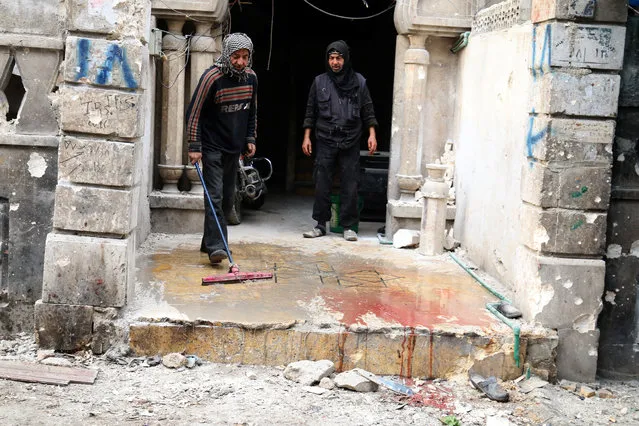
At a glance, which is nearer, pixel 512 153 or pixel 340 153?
pixel 512 153

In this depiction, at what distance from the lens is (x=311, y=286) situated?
6.77 m

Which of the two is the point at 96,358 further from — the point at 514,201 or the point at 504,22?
the point at 504,22

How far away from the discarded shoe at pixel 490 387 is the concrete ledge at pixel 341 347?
0.09 meters

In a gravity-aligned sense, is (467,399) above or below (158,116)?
below

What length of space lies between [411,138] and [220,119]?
2.38 meters

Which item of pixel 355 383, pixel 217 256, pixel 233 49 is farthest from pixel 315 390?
pixel 233 49

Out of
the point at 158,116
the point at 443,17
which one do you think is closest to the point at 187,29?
the point at 158,116

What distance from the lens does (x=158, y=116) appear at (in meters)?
8.73

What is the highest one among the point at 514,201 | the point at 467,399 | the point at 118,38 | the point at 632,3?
the point at 632,3

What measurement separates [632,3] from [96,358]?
13.7 feet

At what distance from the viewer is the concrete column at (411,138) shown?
8812 mm

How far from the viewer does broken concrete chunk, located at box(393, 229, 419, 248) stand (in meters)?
8.55

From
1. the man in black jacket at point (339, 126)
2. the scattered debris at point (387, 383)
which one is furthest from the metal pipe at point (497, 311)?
the man in black jacket at point (339, 126)

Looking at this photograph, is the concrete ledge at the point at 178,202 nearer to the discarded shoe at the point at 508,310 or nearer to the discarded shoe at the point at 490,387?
the discarded shoe at the point at 508,310
